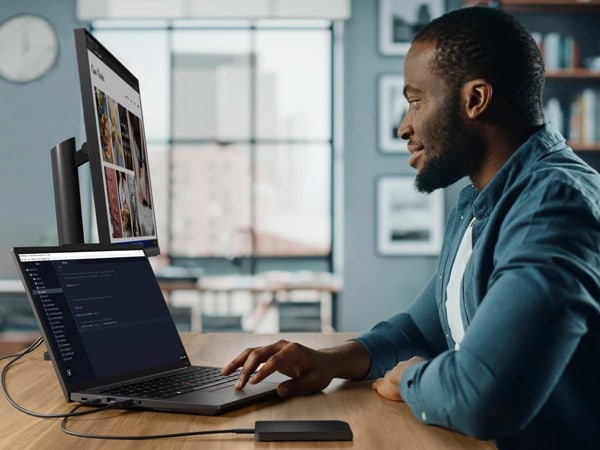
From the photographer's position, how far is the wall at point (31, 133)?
498cm

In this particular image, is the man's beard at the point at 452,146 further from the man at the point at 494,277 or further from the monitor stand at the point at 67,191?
the monitor stand at the point at 67,191

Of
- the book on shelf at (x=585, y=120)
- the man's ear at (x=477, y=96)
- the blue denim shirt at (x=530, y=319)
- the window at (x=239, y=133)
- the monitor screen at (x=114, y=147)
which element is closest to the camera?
the blue denim shirt at (x=530, y=319)

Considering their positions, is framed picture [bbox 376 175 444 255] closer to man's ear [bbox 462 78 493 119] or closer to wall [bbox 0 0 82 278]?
wall [bbox 0 0 82 278]

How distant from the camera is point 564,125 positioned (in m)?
4.32

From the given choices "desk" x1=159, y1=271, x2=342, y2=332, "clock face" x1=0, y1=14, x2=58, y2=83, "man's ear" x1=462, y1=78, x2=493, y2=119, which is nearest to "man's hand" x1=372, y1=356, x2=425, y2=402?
"man's ear" x1=462, y1=78, x2=493, y2=119

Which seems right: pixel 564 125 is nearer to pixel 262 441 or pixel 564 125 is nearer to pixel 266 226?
pixel 266 226

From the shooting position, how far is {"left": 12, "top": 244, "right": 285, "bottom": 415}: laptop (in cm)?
95

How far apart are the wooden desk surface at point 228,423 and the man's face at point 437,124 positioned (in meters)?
0.38

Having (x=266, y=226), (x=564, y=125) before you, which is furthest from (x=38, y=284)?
(x=266, y=226)

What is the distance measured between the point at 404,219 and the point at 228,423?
4146 mm

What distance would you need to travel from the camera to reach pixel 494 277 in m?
0.89

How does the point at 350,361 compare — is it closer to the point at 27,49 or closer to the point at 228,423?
the point at 228,423

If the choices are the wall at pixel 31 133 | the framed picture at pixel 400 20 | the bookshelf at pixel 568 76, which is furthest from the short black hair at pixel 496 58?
the wall at pixel 31 133

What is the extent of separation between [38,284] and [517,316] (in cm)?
62
